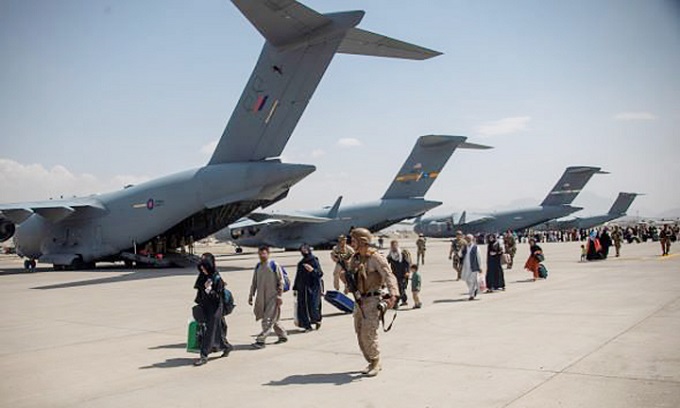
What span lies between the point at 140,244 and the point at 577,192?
44767mm

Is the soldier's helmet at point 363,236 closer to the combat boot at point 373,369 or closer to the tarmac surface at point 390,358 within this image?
the combat boot at point 373,369

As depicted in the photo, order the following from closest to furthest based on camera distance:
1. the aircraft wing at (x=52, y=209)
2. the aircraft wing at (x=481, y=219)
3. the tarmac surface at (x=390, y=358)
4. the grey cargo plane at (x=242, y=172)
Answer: the tarmac surface at (x=390, y=358) → the grey cargo plane at (x=242, y=172) → the aircraft wing at (x=52, y=209) → the aircraft wing at (x=481, y=219)

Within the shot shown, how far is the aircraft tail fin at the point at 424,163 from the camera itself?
39.2m

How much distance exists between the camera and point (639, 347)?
727cm

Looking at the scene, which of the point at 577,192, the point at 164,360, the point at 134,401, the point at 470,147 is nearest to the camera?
the point at 134,401

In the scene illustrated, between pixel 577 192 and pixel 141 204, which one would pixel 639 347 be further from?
pixel 577 192

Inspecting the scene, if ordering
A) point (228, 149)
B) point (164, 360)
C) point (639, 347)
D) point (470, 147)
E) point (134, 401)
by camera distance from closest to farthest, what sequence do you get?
point (134, 401)
point (639, 347)
point (164, 360)
point (228, 149)
point (470, 147)

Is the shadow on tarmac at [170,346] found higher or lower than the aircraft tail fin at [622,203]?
lower

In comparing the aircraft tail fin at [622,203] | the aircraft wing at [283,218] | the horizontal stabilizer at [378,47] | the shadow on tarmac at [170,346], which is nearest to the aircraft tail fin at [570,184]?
the aircraft tail fin at [622,203]

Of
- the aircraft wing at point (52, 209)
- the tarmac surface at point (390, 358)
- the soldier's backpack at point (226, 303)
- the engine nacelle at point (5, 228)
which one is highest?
the aircraft wing at point (52, 209)

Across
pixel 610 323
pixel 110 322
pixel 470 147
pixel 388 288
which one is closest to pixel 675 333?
pixel 610 323

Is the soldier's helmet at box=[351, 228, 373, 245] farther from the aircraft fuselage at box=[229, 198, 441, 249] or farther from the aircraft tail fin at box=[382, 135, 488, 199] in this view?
the aircraft fuselage at box=[229, 198, 441, 249]

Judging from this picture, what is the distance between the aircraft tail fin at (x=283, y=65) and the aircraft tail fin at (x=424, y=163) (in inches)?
707

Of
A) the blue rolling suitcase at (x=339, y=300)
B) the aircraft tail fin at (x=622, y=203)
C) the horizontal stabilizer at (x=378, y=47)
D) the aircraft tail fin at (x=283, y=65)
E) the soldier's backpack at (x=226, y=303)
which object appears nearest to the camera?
the soldier's backpack at (x=226, y=303)
